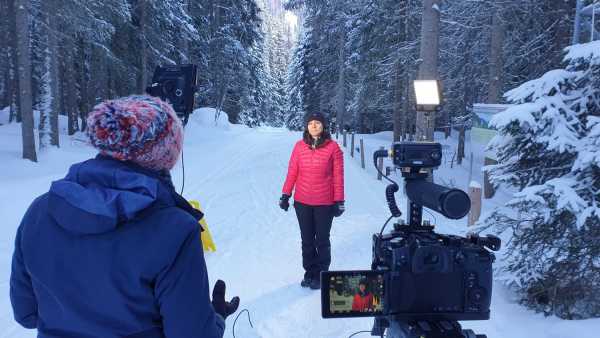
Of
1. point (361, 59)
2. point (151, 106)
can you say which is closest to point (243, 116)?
point (361, 59)

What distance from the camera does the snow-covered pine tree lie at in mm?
3786

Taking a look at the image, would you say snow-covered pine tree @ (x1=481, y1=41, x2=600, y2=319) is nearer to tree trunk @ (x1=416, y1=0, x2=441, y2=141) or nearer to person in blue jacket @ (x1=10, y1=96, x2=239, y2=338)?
person in blue jacket @ (x1=10, y1=96, x2=239, y2=338)

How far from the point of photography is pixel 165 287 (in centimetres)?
150

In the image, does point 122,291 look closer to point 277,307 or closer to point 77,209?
point 77,209

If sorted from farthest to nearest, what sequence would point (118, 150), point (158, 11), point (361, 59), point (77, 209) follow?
1. point (361, 59)
2. point (158, 11)
3. point (118, 150)
4. point (77, 209)

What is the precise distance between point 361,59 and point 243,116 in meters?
23.7

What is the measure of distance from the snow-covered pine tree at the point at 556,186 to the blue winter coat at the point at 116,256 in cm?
328

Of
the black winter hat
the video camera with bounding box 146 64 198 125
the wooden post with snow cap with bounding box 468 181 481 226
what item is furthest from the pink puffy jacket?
Result: the wooden post with snow cap with bounding box 468 181 481 226

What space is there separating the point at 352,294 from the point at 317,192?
257 cm

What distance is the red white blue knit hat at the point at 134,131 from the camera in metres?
1.53

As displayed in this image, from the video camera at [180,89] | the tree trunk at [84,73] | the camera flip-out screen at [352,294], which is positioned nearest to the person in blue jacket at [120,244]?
the camera flip-out screen at [352,294]

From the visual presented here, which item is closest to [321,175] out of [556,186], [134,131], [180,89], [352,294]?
[180,89]

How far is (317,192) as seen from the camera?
486cm

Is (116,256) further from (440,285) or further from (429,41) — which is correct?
(429,41)
